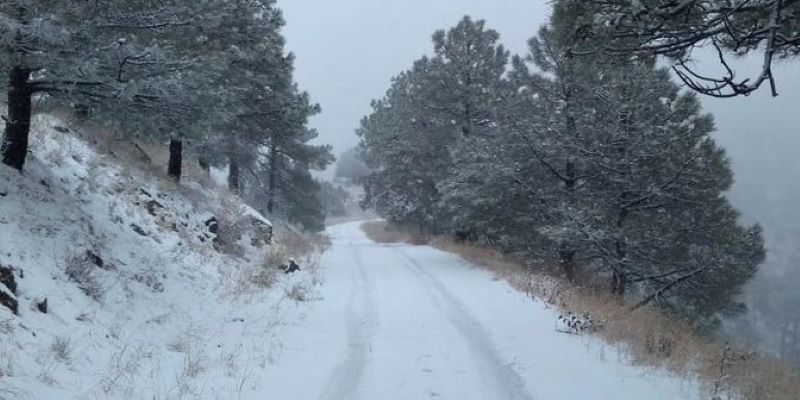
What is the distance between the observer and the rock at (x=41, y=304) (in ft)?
19.3

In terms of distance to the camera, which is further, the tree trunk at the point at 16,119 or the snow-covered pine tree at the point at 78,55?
the tree trunk at the point at 16,119

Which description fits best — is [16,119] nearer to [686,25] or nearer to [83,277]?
[83,277]

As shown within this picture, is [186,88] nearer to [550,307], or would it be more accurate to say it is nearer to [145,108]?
[145,108]

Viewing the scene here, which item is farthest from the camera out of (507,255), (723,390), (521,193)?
(507,255)

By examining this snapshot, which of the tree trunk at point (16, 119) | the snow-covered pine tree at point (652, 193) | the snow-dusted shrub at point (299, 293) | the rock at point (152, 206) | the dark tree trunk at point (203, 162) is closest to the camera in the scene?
the tree trunk at point (16, 119)

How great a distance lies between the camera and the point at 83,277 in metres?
7.07

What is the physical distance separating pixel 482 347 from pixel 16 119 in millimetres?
7720

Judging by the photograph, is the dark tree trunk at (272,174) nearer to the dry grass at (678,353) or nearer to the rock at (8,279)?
the dry grass at (678,353)

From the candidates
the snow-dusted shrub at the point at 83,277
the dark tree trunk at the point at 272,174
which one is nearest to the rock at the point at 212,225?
the snow-dusted shrub at the point at 83,277

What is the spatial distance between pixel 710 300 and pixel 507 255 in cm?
683

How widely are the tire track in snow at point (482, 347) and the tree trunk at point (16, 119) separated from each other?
7.34 metres

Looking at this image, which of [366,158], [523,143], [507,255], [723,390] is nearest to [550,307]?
[723,390]

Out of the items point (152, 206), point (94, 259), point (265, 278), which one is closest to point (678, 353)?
point (265, 278)

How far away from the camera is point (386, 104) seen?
136ft
